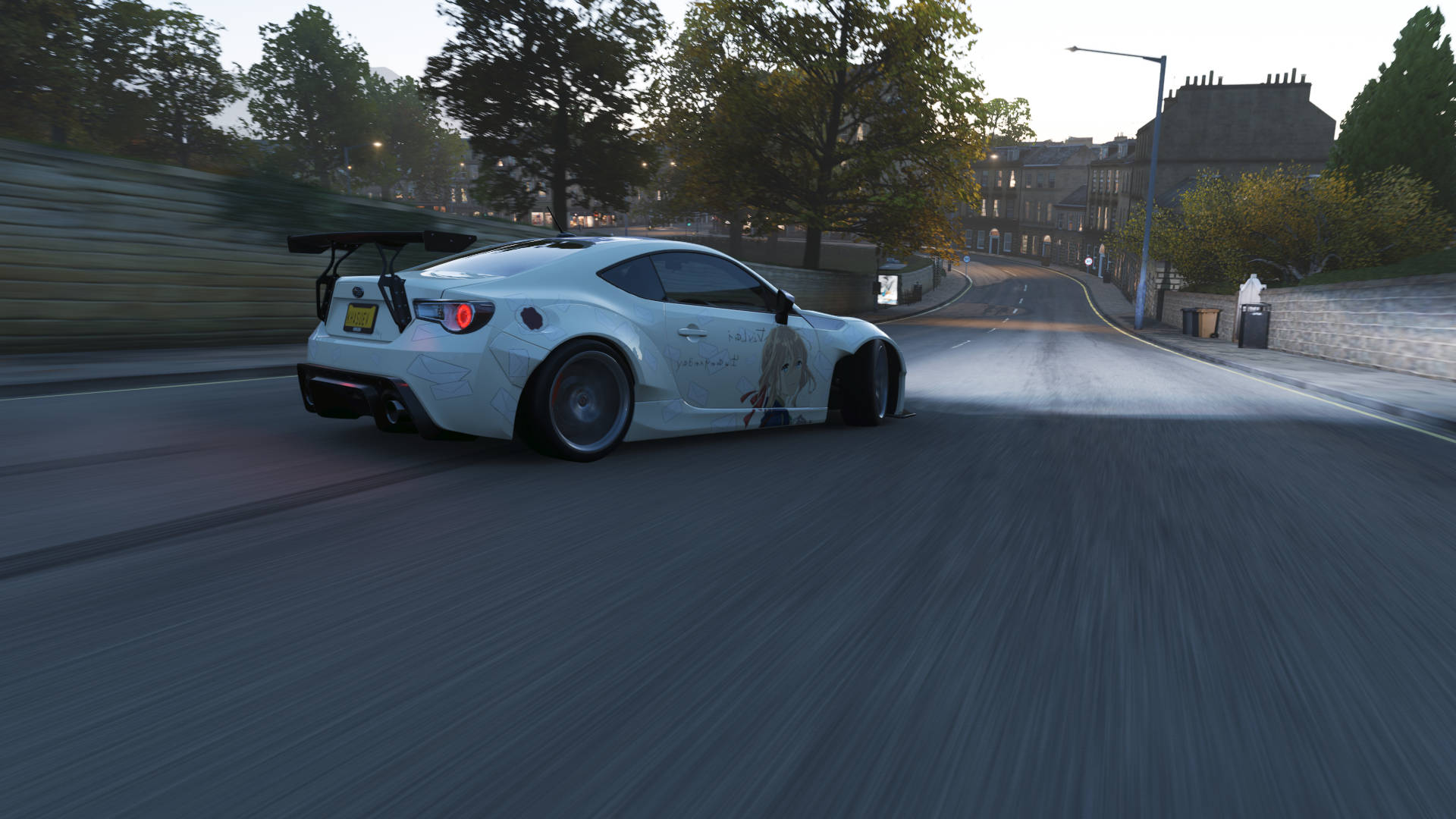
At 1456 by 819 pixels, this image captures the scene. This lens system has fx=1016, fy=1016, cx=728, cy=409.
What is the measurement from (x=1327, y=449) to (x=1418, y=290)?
1261 cm

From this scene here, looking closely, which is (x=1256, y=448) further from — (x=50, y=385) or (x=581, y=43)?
(x=581, y=43)

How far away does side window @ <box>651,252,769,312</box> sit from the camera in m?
6.65

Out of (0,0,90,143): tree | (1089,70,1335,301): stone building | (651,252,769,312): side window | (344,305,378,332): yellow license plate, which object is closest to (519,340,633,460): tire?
(651,252,769,312): side window

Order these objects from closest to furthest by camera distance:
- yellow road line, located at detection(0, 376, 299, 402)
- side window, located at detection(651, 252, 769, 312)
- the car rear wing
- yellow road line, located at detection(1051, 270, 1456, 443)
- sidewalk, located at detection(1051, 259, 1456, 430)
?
the car rear wing → side window, located at detection(651, 252, 769, 312) → yellow road line, located at detection(0, 376, 299, 402) → yellow road line, located at detection(1051, 270, 1456, 443) → sidewalk, located at detection(1051, 259, 1456, 430)

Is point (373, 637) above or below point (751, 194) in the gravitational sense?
below

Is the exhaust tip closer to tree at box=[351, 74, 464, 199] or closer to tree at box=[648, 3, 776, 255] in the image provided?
tree at box=[648, 3, 776, 255]

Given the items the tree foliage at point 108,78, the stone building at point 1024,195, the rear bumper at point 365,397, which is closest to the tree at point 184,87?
the tree foliage at point 108,78

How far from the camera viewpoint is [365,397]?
5.66 meters

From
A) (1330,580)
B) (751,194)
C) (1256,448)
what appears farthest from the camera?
(751,194)

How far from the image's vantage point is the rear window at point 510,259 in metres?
6.08

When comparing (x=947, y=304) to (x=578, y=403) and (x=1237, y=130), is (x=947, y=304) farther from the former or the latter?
(x=578, y=403)

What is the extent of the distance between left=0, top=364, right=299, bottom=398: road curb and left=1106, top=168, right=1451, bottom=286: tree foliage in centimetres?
3886

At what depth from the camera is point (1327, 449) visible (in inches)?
335

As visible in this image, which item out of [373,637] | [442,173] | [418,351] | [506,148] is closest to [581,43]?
[506,148]
